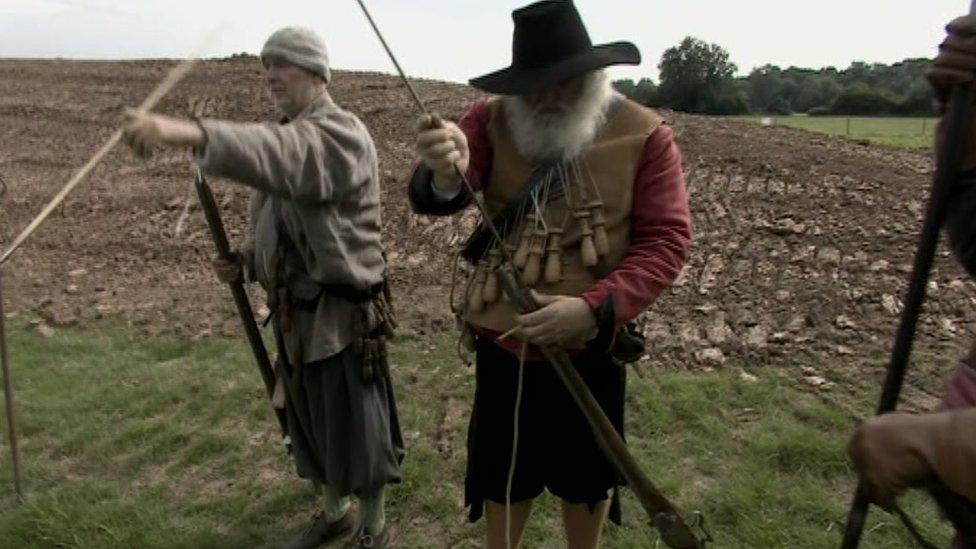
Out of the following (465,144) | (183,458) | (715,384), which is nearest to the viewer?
(465,144)

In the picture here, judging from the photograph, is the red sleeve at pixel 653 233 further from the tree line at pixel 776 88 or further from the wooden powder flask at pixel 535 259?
the tree line at pixel 776 88

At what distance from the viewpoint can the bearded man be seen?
216cm

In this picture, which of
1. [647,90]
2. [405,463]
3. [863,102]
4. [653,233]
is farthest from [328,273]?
[863,102]

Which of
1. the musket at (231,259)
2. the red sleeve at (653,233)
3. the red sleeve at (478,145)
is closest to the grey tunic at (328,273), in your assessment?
the musket at (231,259)

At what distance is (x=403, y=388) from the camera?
4.82 meters

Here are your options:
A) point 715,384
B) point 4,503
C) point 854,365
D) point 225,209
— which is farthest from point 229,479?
point 225,209

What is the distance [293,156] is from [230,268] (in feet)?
3.17

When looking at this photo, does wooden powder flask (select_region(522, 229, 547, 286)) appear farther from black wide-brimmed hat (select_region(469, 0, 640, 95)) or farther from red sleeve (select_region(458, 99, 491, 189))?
black wide-brimmed hat (select_region(469, 0, 640, 95))

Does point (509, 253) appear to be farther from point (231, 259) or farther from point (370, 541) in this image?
point (370, 541)

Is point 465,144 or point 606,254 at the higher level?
point 465,144

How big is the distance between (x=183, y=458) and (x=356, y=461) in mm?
1580

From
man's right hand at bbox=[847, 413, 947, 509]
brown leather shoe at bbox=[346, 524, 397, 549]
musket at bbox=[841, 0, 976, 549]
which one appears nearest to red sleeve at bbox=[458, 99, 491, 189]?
musket at bbox=[841, 0, 976, 549]

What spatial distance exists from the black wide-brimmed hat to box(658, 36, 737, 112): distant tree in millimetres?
28859

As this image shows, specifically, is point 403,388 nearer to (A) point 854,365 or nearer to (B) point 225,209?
(A) point 854,365
